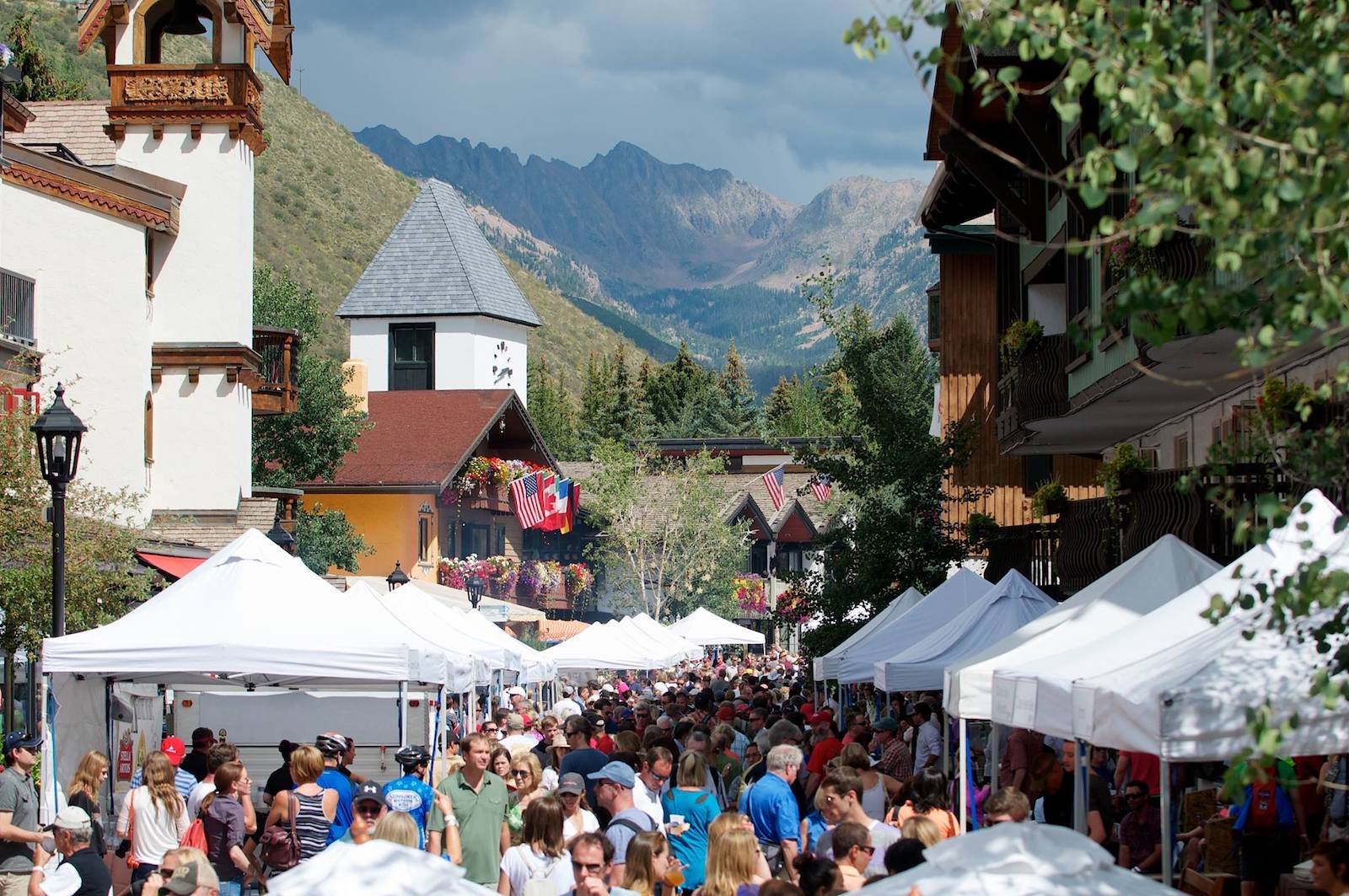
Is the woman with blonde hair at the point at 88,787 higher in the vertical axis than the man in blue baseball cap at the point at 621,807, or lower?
lower

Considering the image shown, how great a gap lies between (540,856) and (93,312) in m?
23.9

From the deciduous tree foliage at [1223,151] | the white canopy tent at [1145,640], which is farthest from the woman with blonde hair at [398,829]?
the deciduous tree foliage at [1223,151]

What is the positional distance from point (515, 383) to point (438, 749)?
56695 mm

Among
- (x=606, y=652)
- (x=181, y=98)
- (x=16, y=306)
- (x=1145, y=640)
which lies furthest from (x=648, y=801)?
→ (x=181, y=98)

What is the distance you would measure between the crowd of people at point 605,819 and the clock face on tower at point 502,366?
203 feet

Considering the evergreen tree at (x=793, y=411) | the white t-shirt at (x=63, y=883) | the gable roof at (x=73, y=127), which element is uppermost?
the gable roof at (x=73, y=127)

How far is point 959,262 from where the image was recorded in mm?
36562

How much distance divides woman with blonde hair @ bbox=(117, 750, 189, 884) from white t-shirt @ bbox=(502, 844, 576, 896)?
10.00 feet

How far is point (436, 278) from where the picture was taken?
7912 cm

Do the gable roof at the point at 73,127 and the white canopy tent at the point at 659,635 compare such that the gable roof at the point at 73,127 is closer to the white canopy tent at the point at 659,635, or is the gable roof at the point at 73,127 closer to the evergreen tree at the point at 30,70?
the evergreen tree at the point at 30,70

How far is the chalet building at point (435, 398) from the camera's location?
57219mm

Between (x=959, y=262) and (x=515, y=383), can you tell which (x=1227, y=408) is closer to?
(x=959, y=262)

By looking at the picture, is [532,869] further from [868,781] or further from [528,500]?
[528,500]

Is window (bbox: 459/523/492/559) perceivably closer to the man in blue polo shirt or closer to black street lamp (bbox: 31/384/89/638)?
black street lamp (bbox: 31/384/89/638)
